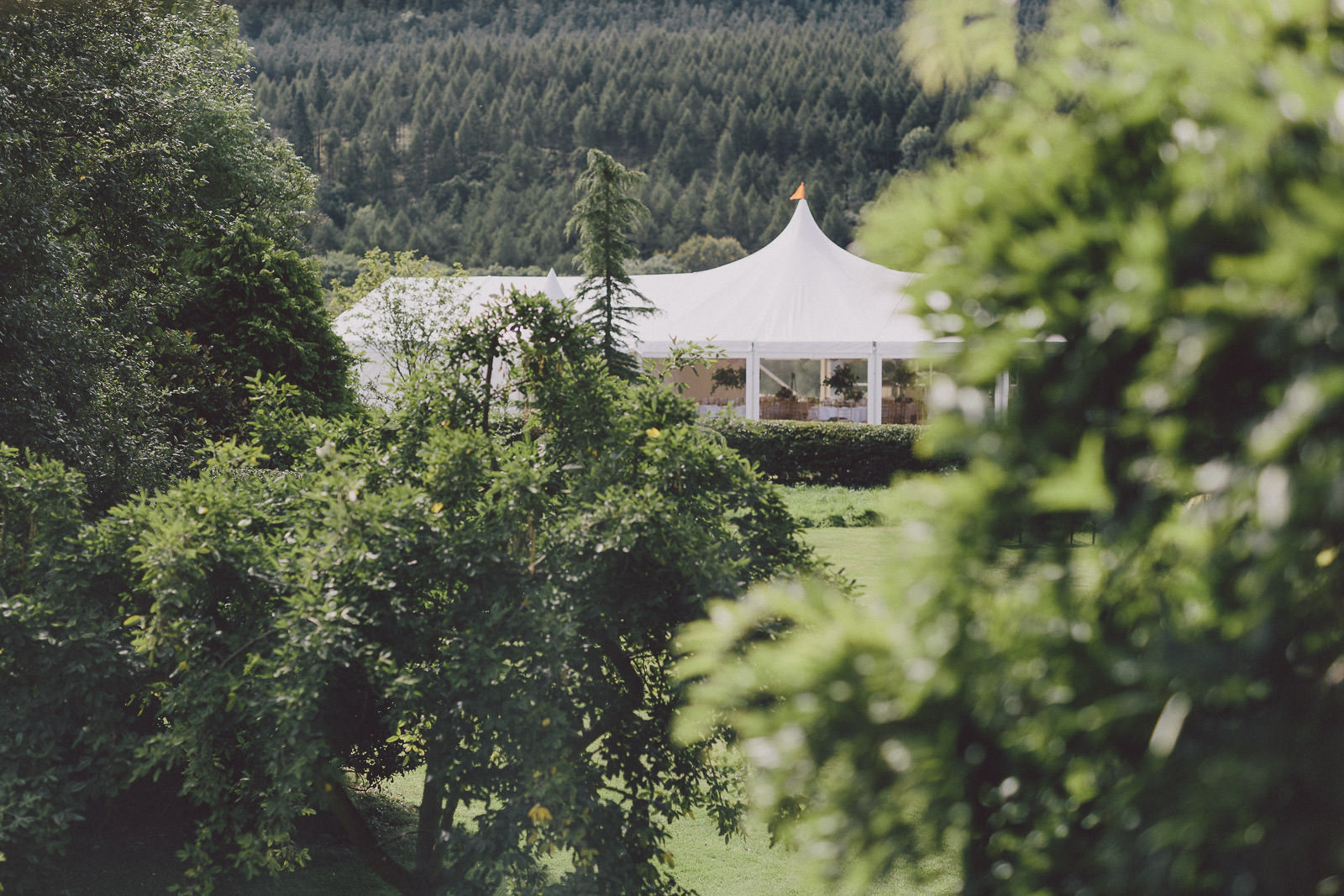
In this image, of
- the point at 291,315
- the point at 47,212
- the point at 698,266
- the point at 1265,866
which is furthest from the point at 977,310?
the point at 698,266

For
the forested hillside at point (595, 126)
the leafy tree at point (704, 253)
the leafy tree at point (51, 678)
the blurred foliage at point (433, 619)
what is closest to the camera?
the blurred foliage at point (433, 619)

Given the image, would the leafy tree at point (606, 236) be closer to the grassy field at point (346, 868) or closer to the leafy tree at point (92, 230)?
the leafy tree at point (92, 230)

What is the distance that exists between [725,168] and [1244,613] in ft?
302

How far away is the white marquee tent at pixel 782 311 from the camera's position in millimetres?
20500

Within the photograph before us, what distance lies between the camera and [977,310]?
1385 millimetres

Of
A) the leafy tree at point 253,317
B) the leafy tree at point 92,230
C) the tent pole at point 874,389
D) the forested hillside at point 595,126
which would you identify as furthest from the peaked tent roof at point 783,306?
the forested hillside at point 595,126

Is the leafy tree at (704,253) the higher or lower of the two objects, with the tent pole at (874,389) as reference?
lower

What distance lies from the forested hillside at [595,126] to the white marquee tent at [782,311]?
→ 45.4 metres

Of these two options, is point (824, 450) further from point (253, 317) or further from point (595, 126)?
point (595, 126)

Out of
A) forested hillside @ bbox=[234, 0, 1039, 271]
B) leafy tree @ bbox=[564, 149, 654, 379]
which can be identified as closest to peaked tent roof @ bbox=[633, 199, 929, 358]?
leafy tree @ bbox=[564, 149, 654, 379]

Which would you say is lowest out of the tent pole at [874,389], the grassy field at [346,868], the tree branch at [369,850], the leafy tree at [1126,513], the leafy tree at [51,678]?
the tent pole at [874,389]

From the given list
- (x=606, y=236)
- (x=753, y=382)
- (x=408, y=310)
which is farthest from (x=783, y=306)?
(x=408, y=310)

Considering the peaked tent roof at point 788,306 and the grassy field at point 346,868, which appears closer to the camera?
the grassy field at point 346,868

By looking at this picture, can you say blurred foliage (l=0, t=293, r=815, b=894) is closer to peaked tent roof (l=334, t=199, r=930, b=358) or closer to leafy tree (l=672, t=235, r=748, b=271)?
peaked tent roof (l=334, t=199, r=930, b=358)
